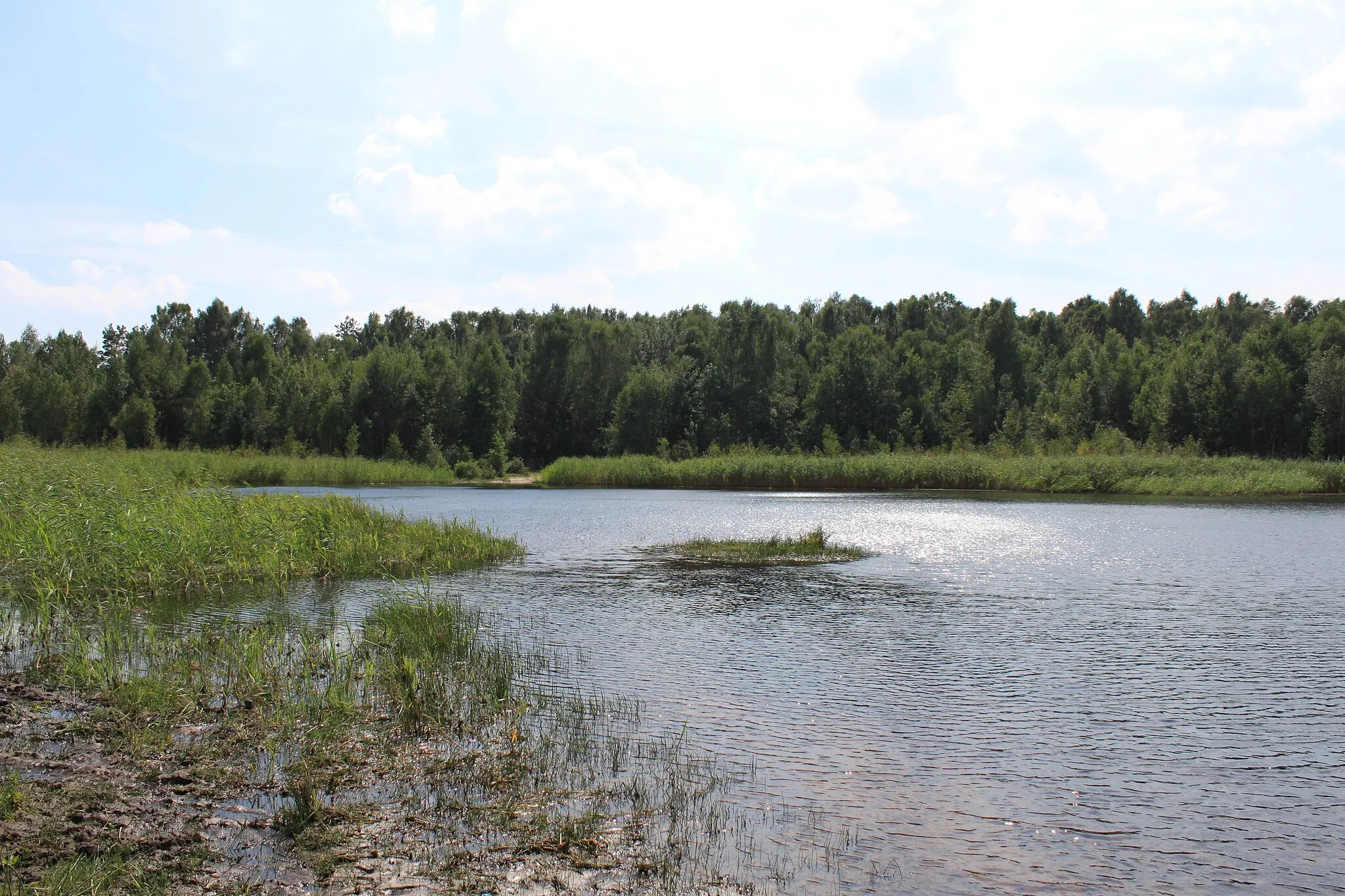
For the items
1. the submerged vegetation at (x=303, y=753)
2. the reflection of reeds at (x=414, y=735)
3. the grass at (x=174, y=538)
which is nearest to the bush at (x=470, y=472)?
the grass at (x=174, y=538)

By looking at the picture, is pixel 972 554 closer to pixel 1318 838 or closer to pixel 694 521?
pixel 694 521

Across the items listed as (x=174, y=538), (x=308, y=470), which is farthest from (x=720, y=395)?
(x=174, y=538)

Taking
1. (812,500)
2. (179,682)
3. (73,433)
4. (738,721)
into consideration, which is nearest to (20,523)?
(179,682)

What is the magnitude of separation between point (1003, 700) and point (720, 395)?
8645 centimetres

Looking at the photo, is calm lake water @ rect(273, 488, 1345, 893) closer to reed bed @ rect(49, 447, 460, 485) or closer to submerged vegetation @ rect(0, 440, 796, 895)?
submerged vegetation @ rect(0, 440, 796, 895)

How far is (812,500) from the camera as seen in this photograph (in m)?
51.8

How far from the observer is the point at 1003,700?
37.5 ft

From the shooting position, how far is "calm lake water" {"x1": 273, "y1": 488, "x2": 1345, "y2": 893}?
281 inches

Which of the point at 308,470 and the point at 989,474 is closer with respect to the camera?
the point at 989,474

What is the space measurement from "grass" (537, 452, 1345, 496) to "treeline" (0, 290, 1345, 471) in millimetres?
12282

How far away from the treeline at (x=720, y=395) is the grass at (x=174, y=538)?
2389 inches

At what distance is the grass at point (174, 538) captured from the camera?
15.7 meters

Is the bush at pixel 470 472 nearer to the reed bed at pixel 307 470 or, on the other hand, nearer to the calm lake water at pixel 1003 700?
the reed bed at pixel 307 470

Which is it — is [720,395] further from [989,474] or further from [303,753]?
[303,753]
